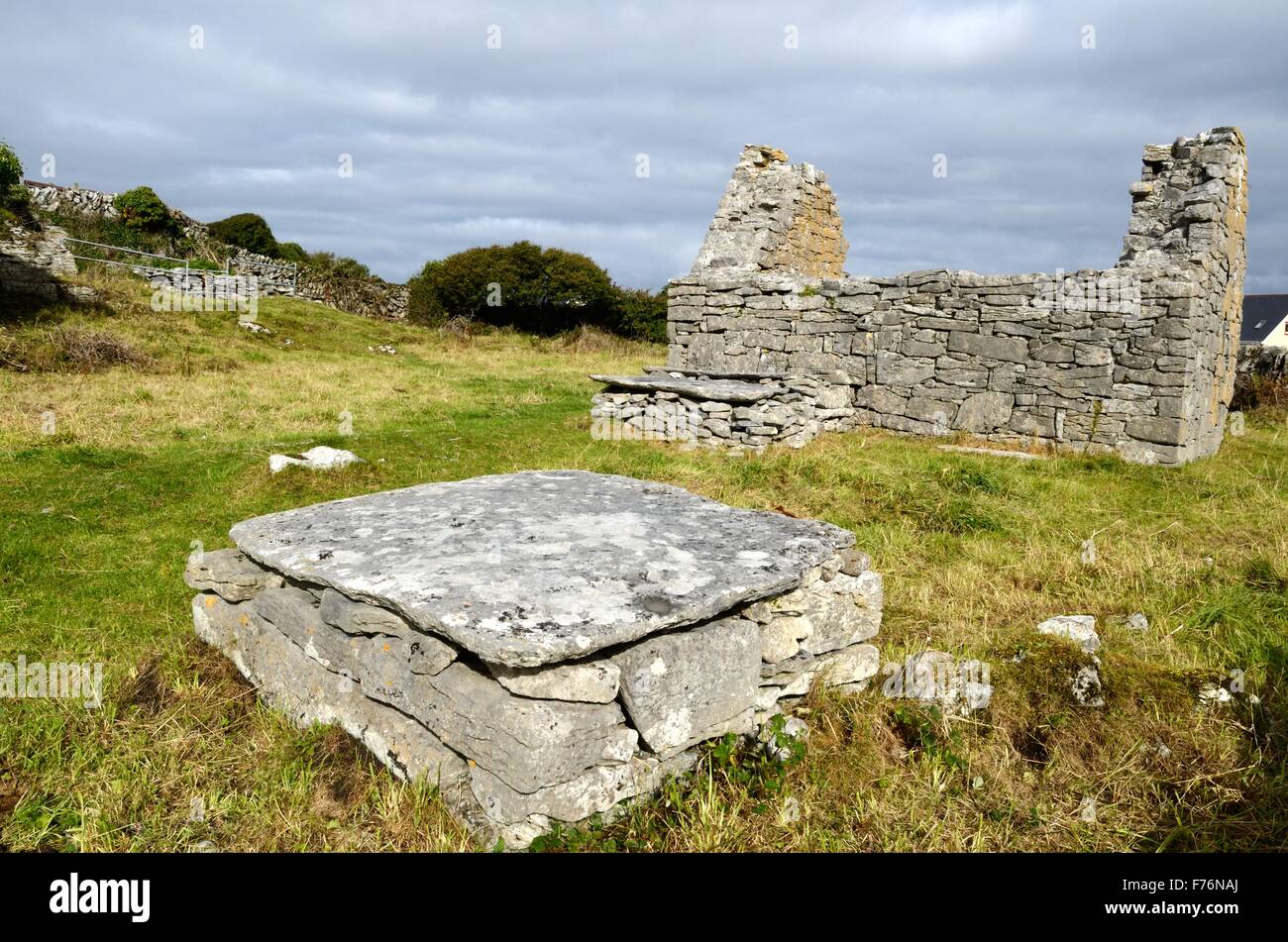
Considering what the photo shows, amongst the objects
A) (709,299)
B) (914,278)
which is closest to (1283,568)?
(914,278)

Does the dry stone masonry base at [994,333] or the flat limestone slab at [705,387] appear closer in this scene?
the dry stone masonry base at [994,333]

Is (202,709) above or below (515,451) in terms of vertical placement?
below

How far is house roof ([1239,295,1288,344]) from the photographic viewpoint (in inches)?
1547

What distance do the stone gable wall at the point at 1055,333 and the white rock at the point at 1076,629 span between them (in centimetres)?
665

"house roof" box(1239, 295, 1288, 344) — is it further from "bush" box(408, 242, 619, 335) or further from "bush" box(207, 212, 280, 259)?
"bush" box(207, 212, 280, 259)

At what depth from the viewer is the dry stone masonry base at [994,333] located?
9898 mm

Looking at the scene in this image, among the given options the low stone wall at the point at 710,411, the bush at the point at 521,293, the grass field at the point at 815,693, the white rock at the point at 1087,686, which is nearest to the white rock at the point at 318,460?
the grass field at the point at 815,693

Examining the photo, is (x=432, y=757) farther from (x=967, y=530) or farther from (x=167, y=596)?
(x=967, y=530)

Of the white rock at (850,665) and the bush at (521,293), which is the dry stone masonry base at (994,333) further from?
the bush at (521,293)

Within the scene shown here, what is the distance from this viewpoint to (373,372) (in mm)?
16750

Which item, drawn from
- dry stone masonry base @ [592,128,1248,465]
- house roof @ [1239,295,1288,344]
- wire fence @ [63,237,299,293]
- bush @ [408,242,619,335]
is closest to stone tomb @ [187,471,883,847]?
dry stone masonry base @ [592,128,1248,465]

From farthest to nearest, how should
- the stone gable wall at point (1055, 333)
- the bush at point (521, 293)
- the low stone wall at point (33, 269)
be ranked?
1. the bush at point (521, 293)
2. the low stone wall at point (33, 269)
3. the stone gable wall at point (1055, 333)
